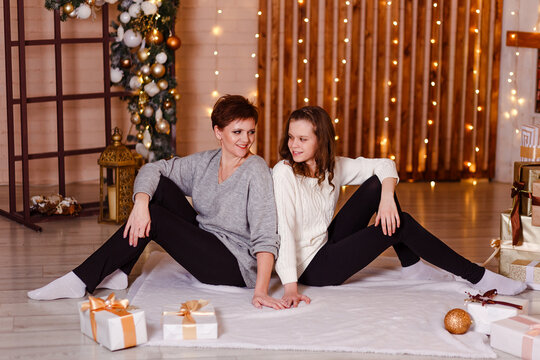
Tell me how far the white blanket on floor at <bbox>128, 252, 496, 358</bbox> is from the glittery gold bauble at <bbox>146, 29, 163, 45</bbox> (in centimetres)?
188

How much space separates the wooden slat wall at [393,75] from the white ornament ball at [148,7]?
1.29m

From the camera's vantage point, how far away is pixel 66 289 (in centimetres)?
306

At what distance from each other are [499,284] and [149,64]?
268 cm

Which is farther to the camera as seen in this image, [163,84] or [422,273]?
[163,84]

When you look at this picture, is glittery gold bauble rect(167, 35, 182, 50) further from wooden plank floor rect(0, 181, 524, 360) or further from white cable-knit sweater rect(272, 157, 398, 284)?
white cable-knit sweater rect(272, 157, 398, 284)

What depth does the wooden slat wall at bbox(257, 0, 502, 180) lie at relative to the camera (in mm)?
5965

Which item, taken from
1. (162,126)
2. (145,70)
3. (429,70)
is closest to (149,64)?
(145,70)

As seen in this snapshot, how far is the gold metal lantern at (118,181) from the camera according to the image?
15.1 feet

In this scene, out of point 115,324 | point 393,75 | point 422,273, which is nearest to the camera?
point 115,324

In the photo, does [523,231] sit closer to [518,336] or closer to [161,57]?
[518,336]

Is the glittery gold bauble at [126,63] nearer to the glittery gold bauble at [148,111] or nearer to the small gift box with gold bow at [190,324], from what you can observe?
the glittery gold bauble at [148,111]

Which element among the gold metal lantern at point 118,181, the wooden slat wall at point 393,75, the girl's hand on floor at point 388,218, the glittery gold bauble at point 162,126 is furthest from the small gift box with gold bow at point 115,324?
the wooden slat wall at point 393,75

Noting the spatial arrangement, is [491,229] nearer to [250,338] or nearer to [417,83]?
[417,83]

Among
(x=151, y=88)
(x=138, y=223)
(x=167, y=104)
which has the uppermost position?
(x=151, y=88)
